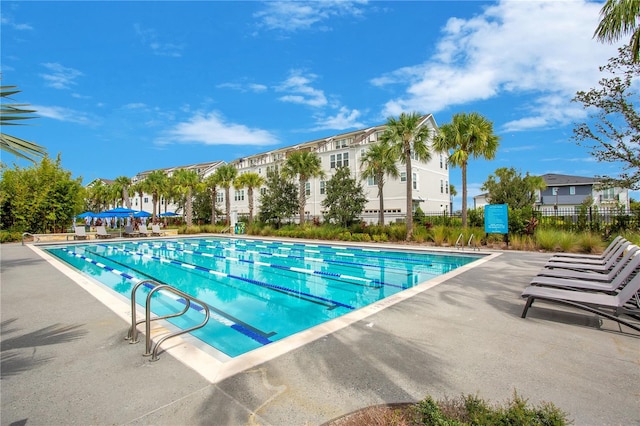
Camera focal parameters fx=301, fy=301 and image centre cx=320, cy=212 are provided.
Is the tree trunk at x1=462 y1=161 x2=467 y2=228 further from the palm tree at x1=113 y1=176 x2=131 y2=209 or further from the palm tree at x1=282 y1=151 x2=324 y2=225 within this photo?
the palm tree at x1=113 y1=176 x2=131 y2=209

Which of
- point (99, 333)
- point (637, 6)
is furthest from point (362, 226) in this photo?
point (99, 333)

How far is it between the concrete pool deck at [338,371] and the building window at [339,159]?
104 ft

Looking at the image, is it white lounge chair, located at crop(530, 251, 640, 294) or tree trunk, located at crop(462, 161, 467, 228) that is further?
tree trunk, located at crop(462, 161, 467, 228)

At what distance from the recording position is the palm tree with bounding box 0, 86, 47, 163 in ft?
12.4

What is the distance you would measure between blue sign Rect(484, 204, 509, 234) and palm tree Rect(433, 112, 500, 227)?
320 centimetres

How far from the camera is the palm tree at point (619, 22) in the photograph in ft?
19.2

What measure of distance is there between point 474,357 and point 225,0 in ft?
48.3

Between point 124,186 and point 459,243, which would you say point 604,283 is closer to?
point 459,243

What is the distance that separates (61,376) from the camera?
3.19 m

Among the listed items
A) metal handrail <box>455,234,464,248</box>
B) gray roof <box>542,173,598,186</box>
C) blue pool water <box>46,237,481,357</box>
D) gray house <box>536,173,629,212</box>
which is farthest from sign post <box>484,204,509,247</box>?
gray roof <box>542,173,598,186</box>

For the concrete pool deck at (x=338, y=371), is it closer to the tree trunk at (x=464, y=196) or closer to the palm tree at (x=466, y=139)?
the tree trunk at (x=464, y=196)

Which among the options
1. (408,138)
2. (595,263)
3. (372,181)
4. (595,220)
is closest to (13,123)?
(595,263)

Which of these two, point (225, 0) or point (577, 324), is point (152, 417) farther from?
point (225, 0)

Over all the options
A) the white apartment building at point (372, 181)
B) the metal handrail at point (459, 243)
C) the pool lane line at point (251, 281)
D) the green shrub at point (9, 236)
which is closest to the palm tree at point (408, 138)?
the metal handrail at point (459, 243)
